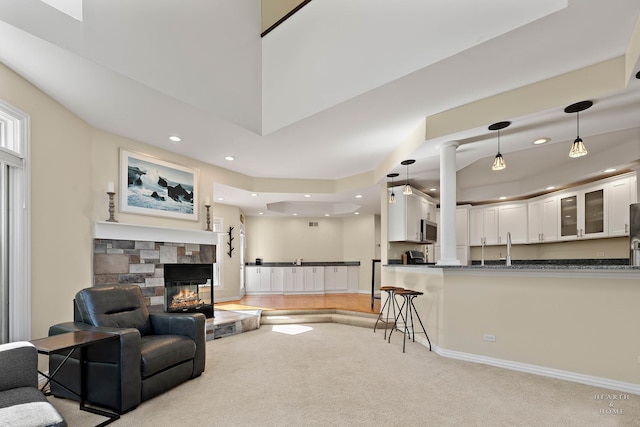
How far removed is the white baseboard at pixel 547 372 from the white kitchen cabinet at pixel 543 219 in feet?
12.6

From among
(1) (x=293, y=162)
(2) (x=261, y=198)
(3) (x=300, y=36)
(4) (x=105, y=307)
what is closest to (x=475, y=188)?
(1) (x=293, y=162)

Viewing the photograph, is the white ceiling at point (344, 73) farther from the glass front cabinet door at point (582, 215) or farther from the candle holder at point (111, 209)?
the candle holder at point (111, 209)

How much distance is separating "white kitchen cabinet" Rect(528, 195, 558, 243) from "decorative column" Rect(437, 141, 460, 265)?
3599 millimetres

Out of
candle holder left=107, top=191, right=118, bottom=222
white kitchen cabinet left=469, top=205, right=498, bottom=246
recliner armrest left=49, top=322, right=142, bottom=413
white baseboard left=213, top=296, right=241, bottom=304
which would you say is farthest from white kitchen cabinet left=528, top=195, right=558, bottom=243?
candle holder left=107, top=191, right=118, bottom=222

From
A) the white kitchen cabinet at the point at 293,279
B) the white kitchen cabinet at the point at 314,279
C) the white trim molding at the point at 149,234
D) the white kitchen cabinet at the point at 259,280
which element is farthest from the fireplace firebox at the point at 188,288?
the white kitchen cabinet at the point at 314,279

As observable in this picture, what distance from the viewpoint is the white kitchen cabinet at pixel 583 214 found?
5164 mm

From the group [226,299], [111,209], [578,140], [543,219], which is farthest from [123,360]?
[543,219]

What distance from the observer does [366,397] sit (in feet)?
8.87

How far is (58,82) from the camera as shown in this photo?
2924 millimetres

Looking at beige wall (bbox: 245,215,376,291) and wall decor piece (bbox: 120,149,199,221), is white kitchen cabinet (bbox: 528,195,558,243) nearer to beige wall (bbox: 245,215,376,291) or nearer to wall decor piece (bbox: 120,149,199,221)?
beige wall (bbox: 245,215,376,291)

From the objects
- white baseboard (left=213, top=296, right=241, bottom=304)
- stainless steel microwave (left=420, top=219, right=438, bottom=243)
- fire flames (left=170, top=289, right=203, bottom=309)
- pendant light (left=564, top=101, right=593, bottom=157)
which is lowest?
white baseboard (left=213, top=296, right=241, bottom=304)

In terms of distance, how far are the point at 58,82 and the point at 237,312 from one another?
429 centimetres

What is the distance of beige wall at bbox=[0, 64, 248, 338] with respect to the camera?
2969 millimetres

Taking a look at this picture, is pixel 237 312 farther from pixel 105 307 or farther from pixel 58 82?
pixel 58 82
